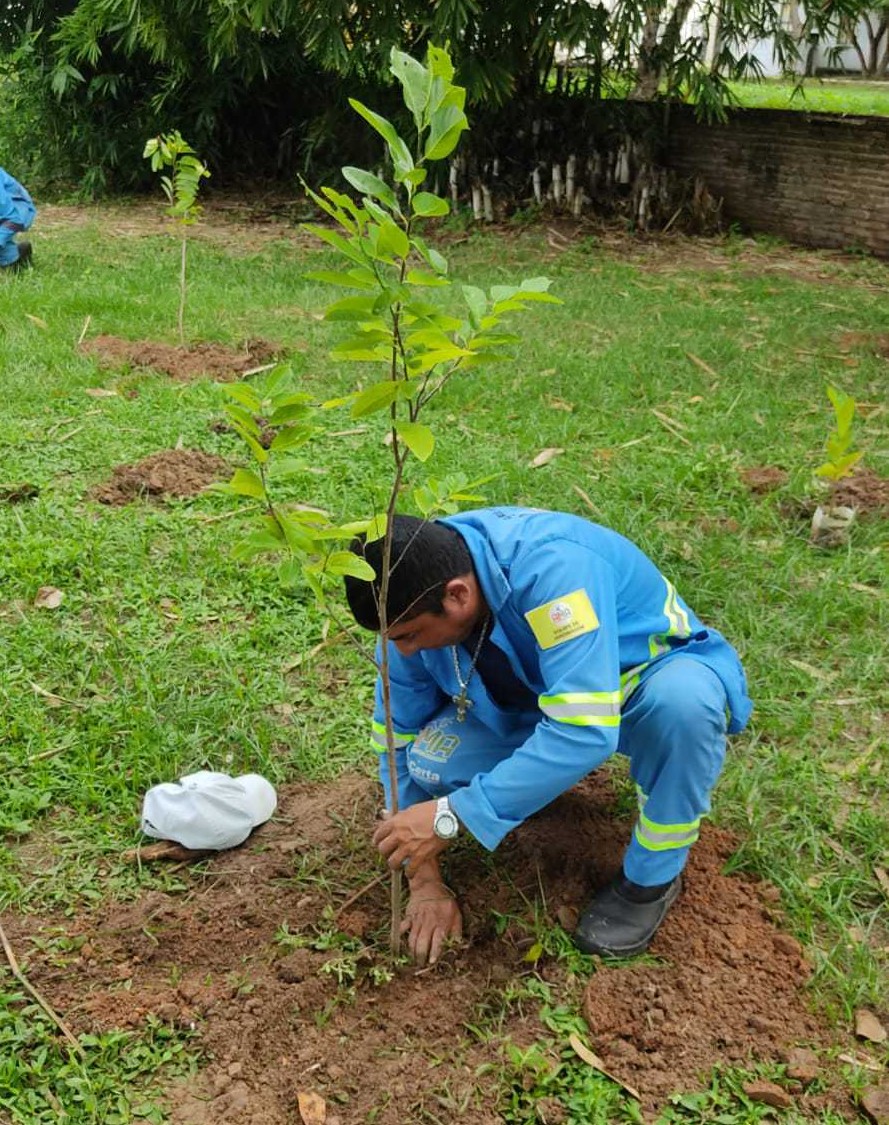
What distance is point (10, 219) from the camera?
734 centimetres

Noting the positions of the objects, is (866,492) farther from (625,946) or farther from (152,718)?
(152,718)

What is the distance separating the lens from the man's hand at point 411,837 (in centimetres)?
209

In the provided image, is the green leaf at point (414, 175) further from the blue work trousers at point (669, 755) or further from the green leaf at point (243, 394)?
the blue work trousers at point (669, 755)

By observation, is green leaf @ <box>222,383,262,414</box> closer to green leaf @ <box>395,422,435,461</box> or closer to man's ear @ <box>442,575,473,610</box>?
green leaf @ <box>395,422,435,461</box>

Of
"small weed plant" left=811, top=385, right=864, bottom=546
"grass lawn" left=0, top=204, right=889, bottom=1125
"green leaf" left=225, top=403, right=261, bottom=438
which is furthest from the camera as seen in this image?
"small weed plant" left=811, top=385, right=864, bottom=546

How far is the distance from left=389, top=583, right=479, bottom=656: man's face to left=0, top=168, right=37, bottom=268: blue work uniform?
6333 millimetres

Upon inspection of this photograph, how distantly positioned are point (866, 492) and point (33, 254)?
6.36m

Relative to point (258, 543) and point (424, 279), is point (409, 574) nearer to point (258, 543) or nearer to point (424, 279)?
point (258, 543)

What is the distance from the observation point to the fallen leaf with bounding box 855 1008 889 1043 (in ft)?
6.94

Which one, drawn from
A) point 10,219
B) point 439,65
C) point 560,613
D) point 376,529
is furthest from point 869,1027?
point 10,219

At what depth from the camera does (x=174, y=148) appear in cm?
553

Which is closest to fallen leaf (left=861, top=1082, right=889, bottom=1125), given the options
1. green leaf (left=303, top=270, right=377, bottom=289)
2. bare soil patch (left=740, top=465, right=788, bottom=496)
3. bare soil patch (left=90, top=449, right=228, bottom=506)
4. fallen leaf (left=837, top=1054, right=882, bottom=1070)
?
fallen leaf (left=837, top=1054, right=882, bottom=1070)

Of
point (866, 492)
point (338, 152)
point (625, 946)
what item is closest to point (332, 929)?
point (625, 946)

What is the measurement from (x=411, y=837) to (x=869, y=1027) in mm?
958
